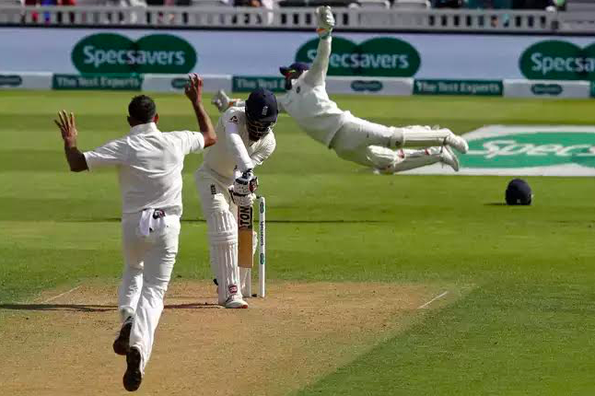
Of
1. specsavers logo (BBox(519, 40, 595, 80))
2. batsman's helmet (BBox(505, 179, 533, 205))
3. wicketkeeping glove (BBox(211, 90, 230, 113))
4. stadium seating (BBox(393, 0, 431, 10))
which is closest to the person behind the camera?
wicketkeeping glove (BBox(211, 90, 230, 113))

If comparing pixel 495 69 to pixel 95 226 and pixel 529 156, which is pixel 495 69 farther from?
pixel 95 226

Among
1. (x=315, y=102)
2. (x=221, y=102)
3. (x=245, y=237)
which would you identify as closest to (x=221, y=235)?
(x=245, y=237)

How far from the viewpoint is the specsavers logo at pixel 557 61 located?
3256 cm

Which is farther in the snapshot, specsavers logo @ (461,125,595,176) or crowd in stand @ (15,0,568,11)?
crowd in stand @ (15,0,568,11)

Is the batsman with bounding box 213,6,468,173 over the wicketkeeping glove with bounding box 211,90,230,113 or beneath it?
beneath

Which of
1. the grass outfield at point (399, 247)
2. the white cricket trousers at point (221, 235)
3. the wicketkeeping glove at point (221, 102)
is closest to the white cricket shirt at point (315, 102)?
the grass outfield at point (399, 247)

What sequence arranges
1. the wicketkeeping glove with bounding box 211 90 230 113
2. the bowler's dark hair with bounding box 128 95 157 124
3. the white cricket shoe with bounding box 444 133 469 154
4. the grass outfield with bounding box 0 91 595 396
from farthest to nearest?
the white cricket shoe with bounding box 444 133 469 154 < the wicketkeeping glove with bounding box 211 90 230 113 < the grass outfield with bounding box 0 91 595 396 < the bowler's dark hair with bounding box 128 95 157 124

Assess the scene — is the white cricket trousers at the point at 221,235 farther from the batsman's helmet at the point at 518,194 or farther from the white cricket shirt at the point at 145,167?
the batsman's helmet at the point at 518,194

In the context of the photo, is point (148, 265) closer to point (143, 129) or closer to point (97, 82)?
point (143, 129)

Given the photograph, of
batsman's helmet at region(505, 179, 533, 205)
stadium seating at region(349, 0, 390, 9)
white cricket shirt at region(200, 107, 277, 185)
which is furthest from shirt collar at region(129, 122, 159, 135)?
stadium seating at region(349, 0, 390, 9)

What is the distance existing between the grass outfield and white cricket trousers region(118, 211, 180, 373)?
1005mm

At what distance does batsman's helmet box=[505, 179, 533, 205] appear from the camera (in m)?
18.2

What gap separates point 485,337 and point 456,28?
906 inches

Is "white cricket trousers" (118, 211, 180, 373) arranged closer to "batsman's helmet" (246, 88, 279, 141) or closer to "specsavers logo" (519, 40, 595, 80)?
"batsman's helmet" (246, 88, 279, 141)
